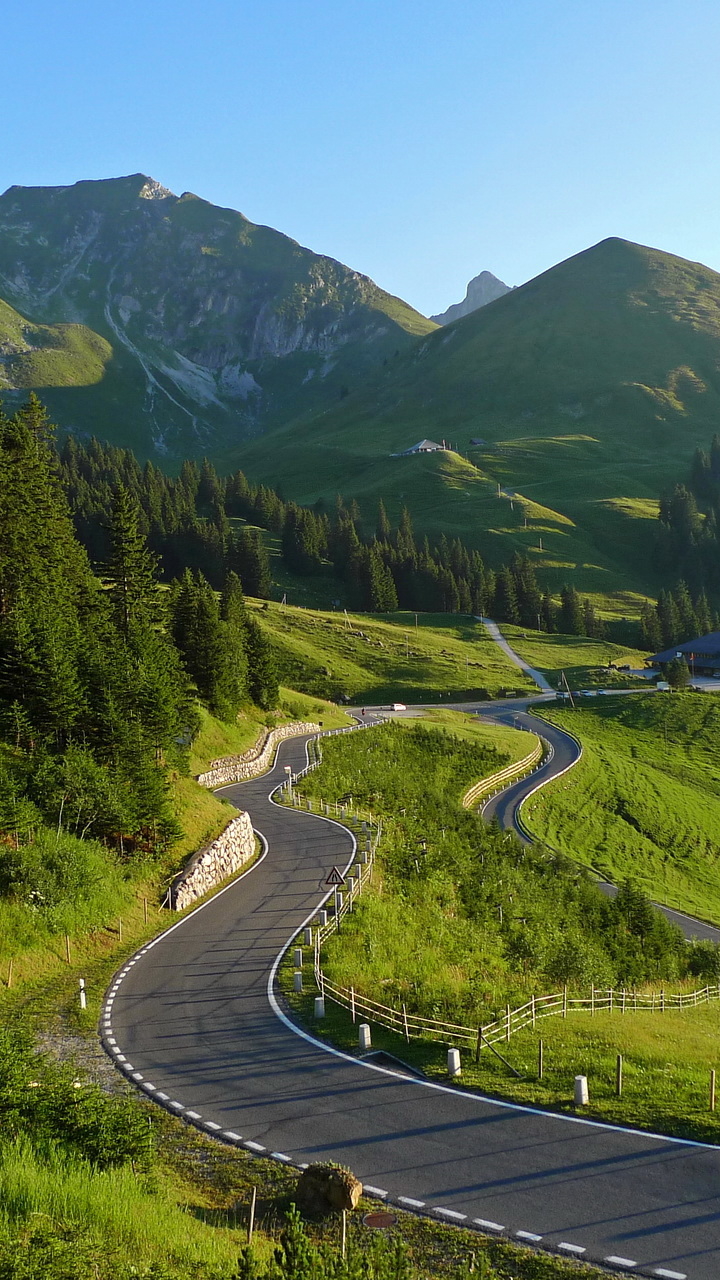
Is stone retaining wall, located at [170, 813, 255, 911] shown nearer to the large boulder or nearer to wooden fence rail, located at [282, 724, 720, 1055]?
wooden fence rail, located at [282, 724, 720, 1055]

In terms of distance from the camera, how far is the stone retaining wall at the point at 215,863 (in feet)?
107

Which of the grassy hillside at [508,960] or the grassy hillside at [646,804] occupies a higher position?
the grassy hillside at [508,960]

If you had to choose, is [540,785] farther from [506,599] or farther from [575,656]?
[506,599]

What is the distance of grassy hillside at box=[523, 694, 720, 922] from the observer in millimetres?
59156

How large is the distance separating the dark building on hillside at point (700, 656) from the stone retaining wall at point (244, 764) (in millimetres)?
81901

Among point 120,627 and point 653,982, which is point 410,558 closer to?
point 120,627

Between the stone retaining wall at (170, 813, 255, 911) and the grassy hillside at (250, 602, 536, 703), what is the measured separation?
65082mm

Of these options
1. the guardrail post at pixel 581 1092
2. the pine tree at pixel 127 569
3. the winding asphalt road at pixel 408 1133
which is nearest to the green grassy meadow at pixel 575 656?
the pine tree at pixel 127 569

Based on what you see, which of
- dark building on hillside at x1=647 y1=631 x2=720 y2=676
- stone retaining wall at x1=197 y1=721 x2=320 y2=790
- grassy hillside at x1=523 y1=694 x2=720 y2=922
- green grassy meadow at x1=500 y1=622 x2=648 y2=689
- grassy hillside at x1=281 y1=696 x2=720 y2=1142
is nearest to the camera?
grassy hillside at x1=281 y1=696 x2=720 y2=1142

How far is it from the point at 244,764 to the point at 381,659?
2496 inches

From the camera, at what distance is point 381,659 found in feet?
404

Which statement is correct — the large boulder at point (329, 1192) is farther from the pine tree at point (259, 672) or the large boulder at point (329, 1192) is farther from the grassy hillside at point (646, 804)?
the pine tree at point (259, 672)

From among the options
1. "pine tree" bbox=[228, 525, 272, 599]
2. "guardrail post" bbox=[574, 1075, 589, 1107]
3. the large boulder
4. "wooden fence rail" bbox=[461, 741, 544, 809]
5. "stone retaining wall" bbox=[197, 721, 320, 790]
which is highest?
"pine tree" bbox=[228, 525, 272, 599]

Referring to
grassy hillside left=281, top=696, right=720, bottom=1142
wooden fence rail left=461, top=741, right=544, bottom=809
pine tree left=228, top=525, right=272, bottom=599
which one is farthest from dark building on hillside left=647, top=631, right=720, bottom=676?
grassy hillside left=281, top=696, right=720, bottom=1142
